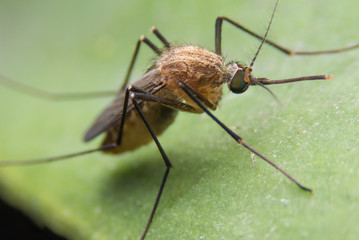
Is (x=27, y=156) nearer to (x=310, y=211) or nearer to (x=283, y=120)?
(x=283, y=120)

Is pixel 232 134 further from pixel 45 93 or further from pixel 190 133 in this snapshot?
pixel 45 93

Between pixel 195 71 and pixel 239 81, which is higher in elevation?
pixel 195 71

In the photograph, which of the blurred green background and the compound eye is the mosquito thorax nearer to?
the compound eye

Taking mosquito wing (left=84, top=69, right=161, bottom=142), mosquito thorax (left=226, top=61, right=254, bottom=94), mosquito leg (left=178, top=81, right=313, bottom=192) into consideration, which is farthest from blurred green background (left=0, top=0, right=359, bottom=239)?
mosquito wing (left=84, top=69, right=161, bottom=142)

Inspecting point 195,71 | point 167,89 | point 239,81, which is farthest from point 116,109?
point 239,81

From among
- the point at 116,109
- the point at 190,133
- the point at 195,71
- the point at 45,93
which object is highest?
the point at 195,71

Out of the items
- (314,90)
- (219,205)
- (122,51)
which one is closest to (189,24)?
(122,51)

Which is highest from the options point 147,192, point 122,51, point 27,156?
point 122,51
